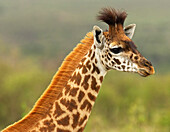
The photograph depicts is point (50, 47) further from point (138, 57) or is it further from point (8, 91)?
point (138, 57)

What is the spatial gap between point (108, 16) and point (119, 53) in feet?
3.23

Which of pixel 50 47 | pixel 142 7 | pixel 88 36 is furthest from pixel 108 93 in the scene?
pixel 142 7

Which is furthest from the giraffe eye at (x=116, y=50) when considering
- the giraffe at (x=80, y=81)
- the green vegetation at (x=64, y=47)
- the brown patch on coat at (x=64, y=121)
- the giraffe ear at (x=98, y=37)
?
the green vegetation at (x=64, y=47)

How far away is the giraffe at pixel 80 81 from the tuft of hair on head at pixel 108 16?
7.3 inches

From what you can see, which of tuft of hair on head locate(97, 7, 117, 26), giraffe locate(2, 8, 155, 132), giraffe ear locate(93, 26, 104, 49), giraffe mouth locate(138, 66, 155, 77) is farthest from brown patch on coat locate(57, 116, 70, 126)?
tuft of hair on head locate(97, 7, 117, 26)

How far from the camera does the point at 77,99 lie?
11000 mm

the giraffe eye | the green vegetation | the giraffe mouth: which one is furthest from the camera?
the green vegetation

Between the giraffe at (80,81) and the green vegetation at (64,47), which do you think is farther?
the green vegetation at (64,47)

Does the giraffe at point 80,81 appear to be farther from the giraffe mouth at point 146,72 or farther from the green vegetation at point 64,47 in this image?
the green vegetation at point 64,47

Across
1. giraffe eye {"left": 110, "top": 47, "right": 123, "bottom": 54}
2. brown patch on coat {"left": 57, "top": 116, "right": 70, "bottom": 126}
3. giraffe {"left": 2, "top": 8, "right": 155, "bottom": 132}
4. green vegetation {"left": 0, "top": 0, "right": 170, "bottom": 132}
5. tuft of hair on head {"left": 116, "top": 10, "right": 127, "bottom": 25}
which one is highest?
tuft of hair on head {"left": 116, "top": 10, "right": 127, "bottom": 25}

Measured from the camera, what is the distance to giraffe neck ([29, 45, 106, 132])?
10.8 metres

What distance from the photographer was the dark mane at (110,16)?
11.5 m

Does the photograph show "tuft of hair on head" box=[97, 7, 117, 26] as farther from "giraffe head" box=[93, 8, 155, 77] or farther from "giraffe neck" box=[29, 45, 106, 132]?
"giraffe neck" box=[29, 45, 106, 132]

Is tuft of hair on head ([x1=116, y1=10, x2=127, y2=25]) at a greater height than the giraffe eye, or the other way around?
tuft of hair on head ([x1=116, y1=10, x2=127, y2=25])
